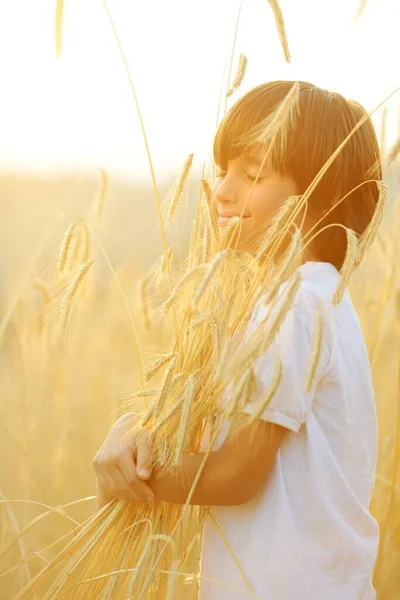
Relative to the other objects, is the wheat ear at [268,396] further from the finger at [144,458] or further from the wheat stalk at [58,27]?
the wheat stalk at [58,27]

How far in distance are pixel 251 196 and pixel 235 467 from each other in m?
0.38

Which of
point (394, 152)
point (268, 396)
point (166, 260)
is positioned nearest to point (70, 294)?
point (166, 260)

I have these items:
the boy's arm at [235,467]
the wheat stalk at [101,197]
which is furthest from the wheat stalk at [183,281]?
the wheat stalk at [101,197]

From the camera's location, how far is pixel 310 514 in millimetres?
1095

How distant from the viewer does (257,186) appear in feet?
3.87

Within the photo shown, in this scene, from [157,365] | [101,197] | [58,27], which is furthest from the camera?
[101,197]

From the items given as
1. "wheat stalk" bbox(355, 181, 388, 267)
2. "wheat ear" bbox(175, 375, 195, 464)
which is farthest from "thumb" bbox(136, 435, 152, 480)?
"wheat stalk" bbox(355, 181, 388, 267)

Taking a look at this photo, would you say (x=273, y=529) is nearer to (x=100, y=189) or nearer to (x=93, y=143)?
(x=100, y=189)

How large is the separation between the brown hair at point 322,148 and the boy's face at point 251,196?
3 centimetres

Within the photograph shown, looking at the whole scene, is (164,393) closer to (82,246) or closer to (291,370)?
(291,370)

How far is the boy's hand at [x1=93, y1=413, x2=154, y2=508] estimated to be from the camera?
1.08m

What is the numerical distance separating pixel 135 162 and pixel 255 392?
157 centimetres

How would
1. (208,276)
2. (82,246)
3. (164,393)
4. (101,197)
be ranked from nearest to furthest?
(208,276)
(164,393)
(82,246)
(101,197)

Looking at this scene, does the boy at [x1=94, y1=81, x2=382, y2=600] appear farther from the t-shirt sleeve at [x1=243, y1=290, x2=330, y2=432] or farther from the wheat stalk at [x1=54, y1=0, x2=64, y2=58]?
the wheat stalk at [x1=54, y1=0, x2=64, y2=58]
